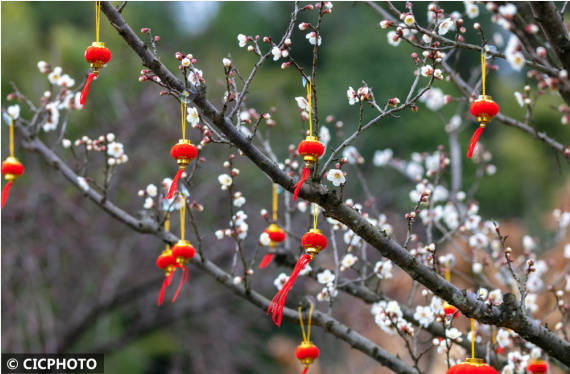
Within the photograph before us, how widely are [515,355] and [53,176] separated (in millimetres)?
4157

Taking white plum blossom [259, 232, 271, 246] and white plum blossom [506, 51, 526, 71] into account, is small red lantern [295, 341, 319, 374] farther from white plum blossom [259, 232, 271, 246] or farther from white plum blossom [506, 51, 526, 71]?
white plum blossom [506, 51, 526, 71]

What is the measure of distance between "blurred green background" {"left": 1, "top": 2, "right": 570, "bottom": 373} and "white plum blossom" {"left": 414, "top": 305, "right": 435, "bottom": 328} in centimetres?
325

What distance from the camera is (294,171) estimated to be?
86.4 inches

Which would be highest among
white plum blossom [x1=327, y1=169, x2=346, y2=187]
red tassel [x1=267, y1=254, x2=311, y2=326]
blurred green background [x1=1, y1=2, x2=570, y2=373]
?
blurred green background [x1=1, y1=2, x2=570, y2=373]

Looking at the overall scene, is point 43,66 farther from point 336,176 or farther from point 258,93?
point 258,93

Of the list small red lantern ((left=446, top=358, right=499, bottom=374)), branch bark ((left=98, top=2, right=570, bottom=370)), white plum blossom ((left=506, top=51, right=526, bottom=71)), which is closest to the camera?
white plum blossom ((left=506, top=51, right=526, bottom=71))

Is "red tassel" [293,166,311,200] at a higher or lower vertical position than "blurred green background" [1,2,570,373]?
lower

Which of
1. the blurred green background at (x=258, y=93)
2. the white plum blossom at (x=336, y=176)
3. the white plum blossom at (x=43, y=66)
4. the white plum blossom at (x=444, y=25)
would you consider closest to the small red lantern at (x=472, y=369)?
the white plum blossom at (x=336, y=176)

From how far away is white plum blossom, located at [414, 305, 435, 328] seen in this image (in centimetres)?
195

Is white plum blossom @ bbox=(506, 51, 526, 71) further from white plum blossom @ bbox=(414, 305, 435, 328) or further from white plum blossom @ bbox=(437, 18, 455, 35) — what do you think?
white plum blossom @ bbox=(414, 305, 435, 328)

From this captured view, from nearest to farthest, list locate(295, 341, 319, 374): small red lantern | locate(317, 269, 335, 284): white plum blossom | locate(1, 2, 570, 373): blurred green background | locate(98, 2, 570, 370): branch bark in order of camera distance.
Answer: locate(98, 2, 570, 370): branch bark → locate(295, 341, 319, 374): small red lantern → locate(317, 269, 335, 284): white plum blossom → locate(1, 2, 570, 373): blurred green background

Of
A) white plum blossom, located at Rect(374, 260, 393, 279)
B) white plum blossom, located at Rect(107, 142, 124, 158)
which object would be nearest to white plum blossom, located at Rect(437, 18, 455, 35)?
white plum blossom, located at Rect(374, 260, 393, 279)

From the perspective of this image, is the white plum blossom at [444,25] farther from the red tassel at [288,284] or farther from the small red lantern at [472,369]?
the small red lantern at [472,369]

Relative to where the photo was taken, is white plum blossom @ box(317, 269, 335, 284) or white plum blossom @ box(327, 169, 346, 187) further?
white plum blossom @ box(317, 269, 335, 284)
